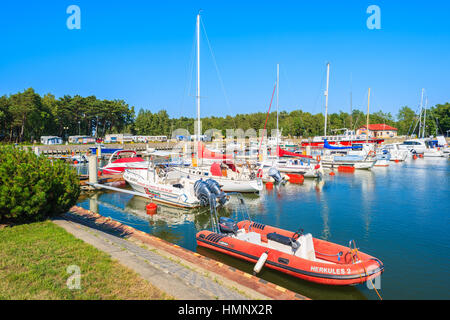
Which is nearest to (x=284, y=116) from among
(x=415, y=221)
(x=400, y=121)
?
(x=400, y=121)

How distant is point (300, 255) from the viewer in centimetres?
1015

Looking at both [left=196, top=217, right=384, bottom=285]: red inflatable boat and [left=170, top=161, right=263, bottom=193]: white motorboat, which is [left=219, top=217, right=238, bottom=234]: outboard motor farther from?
[left=170, top=161, right=263, bottom=193]: white motorboat

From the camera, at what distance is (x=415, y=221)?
1728 cm

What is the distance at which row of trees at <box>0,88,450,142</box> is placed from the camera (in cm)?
6519

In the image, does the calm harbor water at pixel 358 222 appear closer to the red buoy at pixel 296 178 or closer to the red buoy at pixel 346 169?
the red buoy at pixel 296 178

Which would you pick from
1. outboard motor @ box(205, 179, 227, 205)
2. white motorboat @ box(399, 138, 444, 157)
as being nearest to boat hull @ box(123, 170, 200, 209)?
outboard motor @ box(205, 179, 227, 205)

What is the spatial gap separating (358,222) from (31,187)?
1712cm

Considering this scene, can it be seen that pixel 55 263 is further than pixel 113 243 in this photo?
No

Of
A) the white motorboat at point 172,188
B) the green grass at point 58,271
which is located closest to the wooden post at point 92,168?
the white motorboat at point 172,188

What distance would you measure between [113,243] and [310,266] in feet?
22.1

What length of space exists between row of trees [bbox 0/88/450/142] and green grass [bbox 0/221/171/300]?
68687mm

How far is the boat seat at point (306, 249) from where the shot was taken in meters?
10.1

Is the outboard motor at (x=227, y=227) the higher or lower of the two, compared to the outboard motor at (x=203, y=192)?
lower
